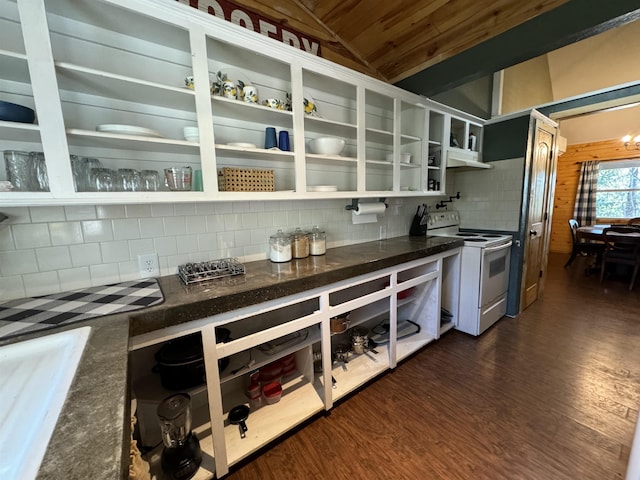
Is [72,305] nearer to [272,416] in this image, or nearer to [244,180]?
[244,180]

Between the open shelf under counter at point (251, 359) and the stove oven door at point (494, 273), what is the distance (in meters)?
1.78

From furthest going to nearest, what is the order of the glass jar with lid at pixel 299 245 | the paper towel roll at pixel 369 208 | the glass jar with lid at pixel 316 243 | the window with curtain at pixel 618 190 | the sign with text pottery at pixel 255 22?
the window with curtain at pixel 618 190 < the paper towel roll at pixel 369 208 < the glass jar with lid at pixel 316 243 < the glass jar with lid at pixel 299 245 < the sign with text pottery at pixel 255 22

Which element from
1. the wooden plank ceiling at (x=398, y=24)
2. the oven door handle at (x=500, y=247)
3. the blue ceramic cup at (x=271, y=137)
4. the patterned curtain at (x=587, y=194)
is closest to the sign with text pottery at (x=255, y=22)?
the wooden plank ceiling at (x=398, y=24)

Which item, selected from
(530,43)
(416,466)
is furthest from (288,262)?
(530,43)

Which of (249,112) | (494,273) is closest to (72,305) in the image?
(249,112)

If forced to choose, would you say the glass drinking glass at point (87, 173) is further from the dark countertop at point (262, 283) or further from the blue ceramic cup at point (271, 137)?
the blue ceramic cup at point (271, 137)

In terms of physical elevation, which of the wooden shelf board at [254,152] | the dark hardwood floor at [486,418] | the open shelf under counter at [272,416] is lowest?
the dark hardwood floor at [486,418]

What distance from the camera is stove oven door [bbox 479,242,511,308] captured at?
2463mm

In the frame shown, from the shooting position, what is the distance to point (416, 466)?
1.32 metres

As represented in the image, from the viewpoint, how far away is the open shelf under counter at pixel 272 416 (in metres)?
1.36

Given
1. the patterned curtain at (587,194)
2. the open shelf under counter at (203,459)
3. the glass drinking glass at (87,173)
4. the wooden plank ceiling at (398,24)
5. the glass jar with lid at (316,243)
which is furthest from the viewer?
the patterned curtain at (587,194)

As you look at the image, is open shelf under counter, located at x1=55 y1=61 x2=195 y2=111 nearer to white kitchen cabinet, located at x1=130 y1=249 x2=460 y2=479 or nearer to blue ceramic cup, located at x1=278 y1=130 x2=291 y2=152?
blue ceramic cup, located at x1=278 y1=130 x2=291 y2=152

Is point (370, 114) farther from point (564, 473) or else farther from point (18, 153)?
point (564, 473)

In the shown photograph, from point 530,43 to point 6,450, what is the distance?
2836mm
